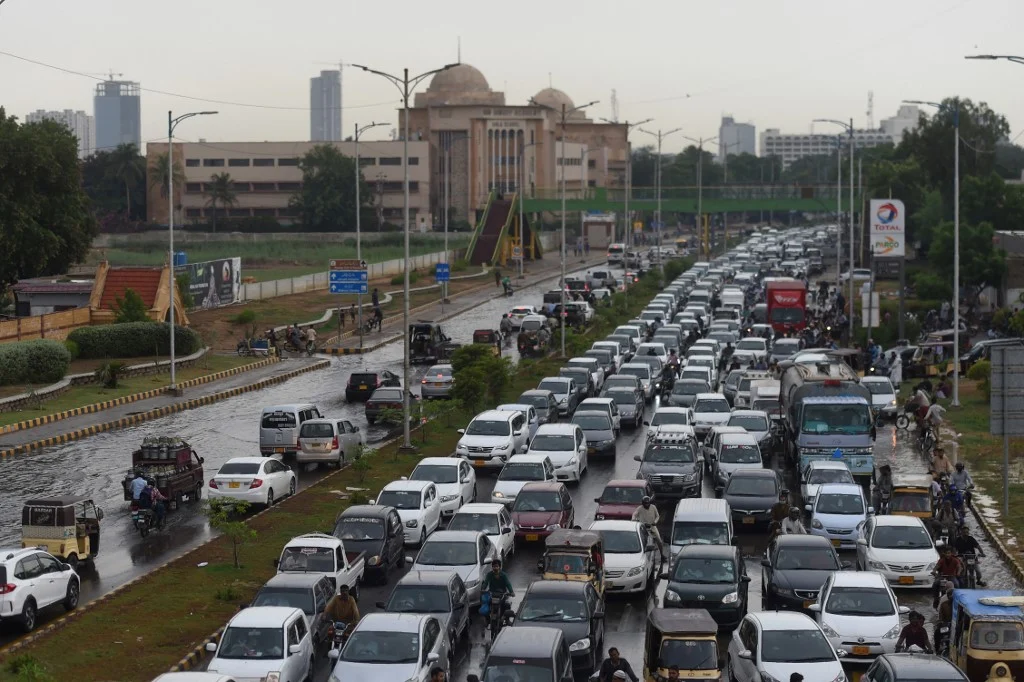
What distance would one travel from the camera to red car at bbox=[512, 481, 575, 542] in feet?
97.0

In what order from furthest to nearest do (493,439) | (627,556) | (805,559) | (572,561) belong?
1. (493,439)
2. (627,556)
3. (805,559)
4. (572,561)

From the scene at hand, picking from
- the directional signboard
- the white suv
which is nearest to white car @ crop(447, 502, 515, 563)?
the white suv

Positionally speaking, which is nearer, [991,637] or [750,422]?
[991,637]

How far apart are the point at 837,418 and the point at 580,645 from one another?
1760cm

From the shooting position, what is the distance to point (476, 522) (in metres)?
28.0

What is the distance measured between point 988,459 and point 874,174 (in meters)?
93.9

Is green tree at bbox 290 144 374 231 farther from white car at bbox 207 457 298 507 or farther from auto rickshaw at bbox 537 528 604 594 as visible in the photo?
auto rickshaw at bbox 537 528 604 594

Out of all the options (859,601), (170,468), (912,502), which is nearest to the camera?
(859,601)

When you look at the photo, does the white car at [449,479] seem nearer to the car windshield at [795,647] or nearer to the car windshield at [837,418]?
the car windshield at [837,418]

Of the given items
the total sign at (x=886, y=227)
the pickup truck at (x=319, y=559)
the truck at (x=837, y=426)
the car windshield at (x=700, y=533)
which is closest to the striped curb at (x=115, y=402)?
the pickup truck at (x=319, y=559)

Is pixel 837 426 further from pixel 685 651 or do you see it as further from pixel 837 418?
pixel 685 651

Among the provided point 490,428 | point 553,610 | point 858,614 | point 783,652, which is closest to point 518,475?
point 490,428

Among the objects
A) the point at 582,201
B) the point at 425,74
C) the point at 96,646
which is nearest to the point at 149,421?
the point at 425,74

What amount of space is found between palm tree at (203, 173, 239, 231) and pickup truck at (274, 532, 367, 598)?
466 feet
